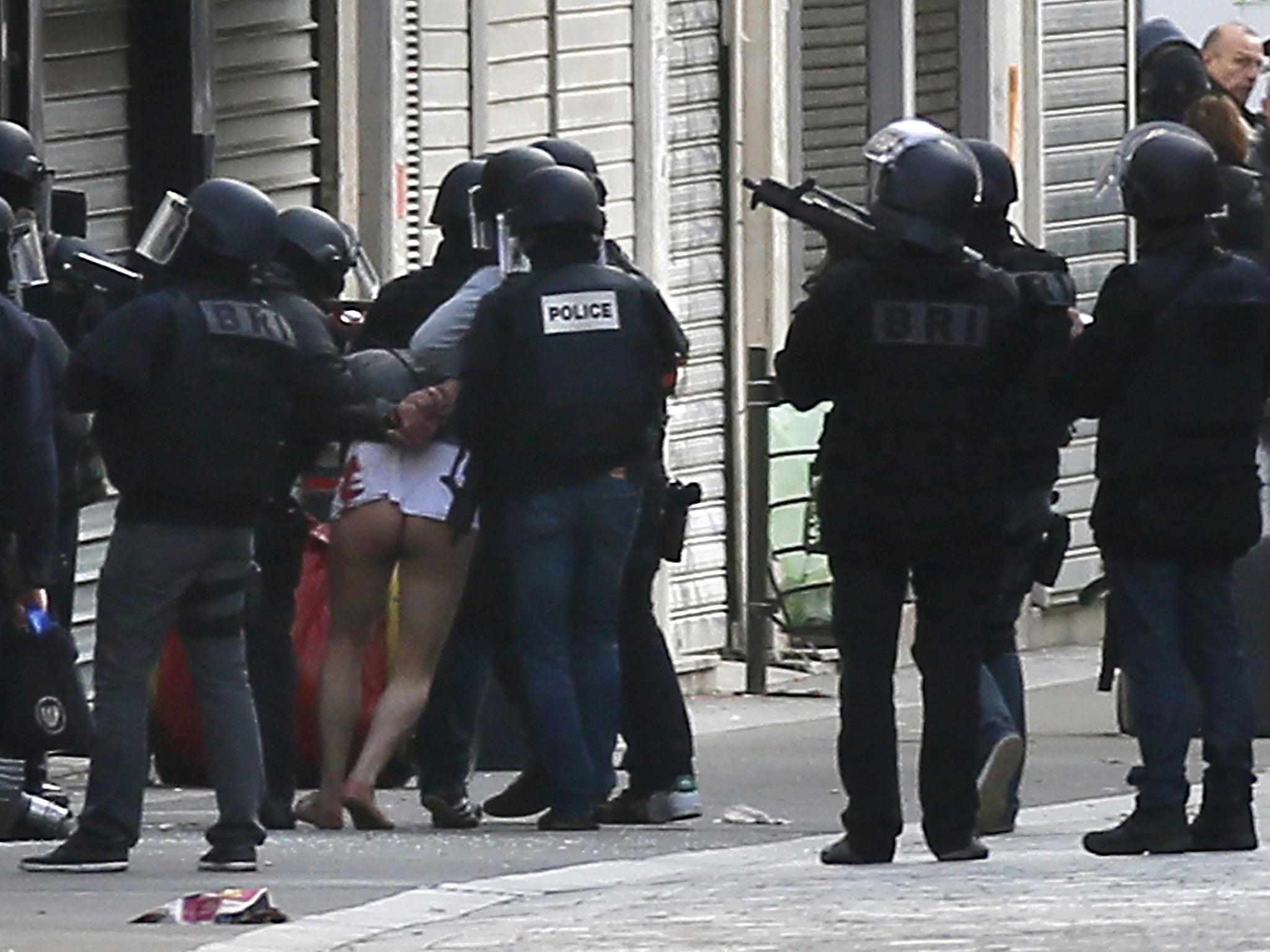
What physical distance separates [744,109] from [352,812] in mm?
6312

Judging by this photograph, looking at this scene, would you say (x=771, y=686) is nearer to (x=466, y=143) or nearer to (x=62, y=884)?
(x=466, y=143)

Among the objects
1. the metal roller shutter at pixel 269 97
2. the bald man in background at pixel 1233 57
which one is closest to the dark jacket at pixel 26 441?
the metal roller shutter at pixel 269 97

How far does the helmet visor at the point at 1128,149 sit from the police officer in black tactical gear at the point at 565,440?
120 cm

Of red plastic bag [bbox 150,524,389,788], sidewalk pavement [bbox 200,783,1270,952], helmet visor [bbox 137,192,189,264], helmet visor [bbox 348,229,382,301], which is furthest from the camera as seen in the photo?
red plastic bag [bbox 150,524,389,788]

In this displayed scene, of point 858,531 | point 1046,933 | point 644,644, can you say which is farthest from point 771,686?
point 1046,933

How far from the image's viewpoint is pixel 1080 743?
15.2m

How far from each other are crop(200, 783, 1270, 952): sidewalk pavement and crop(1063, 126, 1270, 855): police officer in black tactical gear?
9.6 inches

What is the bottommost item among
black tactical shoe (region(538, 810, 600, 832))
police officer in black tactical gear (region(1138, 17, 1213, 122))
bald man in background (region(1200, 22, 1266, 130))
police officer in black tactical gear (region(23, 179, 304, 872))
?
black tactical shoe (region(538, 810, 600, 832))

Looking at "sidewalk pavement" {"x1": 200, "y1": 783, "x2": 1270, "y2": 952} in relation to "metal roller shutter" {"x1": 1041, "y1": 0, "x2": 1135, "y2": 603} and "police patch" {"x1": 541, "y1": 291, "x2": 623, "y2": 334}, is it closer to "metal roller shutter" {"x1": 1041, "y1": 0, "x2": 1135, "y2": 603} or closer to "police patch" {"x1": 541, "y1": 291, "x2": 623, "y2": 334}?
"police patch" {"x1": 541, "y1": 291, "x2": 623, "y2": 334}

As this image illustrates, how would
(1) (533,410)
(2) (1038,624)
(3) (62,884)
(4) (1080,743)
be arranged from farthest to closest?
(2) (1038,624) < (4) (1080,743) < (1) (533,410) < (3) (62,884)

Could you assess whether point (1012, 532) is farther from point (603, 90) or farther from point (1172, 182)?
point (603, 90)

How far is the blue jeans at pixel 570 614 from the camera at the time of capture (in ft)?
39.2

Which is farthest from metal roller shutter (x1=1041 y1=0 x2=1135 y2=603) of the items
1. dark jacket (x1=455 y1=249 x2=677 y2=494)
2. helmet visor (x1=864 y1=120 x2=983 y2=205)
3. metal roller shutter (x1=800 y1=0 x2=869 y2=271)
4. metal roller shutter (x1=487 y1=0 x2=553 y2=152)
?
helmet visor (x1=864 y1=120 x2=983 y2=205)

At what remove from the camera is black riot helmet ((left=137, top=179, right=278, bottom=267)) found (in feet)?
35.1
